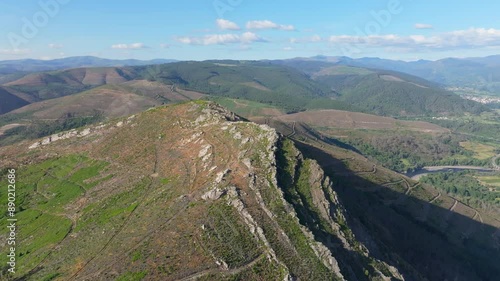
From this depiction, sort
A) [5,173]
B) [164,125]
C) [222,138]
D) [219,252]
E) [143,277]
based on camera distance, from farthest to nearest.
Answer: [164,125] → [5,173] → [222,138] → [219,252] → [143,277]

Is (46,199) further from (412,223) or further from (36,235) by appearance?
(412,223)

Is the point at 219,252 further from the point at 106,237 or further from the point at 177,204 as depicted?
the point at 106,237

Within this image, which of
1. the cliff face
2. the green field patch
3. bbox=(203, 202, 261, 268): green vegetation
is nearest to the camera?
bbox=(203, 202, 261, 268): green vegetation

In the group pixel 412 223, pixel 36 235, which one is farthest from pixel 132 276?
pixel 412 223

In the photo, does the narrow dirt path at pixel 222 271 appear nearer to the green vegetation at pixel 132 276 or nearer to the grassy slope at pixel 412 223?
the green vegetation at pixel 132 276

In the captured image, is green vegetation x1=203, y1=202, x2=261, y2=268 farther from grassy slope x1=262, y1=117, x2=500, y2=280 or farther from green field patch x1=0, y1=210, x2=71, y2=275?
grassy slope x1=262, y1=117, x2=500, y2=280

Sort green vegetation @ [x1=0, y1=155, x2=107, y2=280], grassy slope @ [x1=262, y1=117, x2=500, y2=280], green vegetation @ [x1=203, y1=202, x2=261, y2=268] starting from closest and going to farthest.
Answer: green vegetation @ [x1=203, y1=202, x2=261, y2=268] < green vegetation @ [x1=0, y1=155, x2=107, y2=280] < grassy slope @ [x1=262, y1=117, x2=500, y2=280]

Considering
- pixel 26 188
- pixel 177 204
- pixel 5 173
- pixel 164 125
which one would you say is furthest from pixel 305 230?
pixel 5 173

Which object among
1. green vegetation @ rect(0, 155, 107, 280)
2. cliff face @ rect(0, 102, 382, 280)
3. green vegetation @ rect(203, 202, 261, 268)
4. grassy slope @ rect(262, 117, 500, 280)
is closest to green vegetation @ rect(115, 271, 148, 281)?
cliff face @ rect(0, 102, 382, 280)

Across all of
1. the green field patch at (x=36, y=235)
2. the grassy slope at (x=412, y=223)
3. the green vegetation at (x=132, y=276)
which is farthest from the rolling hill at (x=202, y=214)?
the grassy slope at (x=412, y=223)

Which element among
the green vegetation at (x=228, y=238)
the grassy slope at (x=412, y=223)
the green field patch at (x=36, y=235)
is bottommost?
the grassy slope at (x=412, y=223)

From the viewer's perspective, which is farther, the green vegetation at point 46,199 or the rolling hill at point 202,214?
the green vegetation at point 46,199
